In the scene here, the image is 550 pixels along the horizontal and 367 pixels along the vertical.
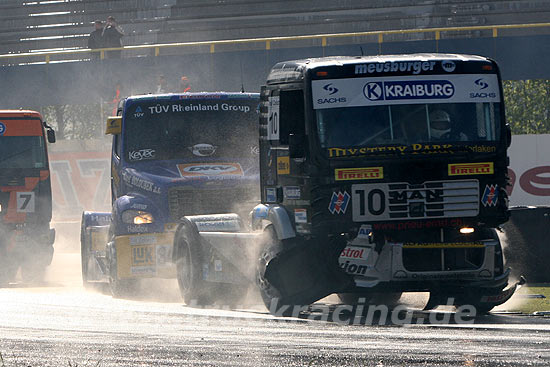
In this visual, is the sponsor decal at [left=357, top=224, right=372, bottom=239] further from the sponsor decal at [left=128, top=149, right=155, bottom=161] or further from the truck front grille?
the sponsor decal at [left=128, top=149, right=155, bottom=161]

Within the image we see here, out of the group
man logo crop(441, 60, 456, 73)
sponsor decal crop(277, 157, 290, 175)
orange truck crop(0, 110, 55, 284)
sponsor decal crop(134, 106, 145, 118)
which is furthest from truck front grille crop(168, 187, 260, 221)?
orange truck crop(0, 110, 55, 284)

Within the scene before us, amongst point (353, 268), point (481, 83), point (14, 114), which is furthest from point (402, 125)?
point (14, 114)

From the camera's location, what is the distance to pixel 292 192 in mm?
10133

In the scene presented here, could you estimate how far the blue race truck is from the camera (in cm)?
1248

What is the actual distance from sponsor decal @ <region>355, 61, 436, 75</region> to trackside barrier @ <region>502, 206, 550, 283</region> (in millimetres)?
3388

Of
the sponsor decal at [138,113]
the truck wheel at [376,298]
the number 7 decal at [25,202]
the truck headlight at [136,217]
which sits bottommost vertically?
the number 7 decal at [25,202]

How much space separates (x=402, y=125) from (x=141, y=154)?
13.9 ft

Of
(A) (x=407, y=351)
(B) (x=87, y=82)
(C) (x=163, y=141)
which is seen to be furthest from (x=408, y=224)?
(B) (x=87, y=82)

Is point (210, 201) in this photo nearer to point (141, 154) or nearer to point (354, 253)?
point (141, 154)

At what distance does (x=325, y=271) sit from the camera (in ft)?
32.3

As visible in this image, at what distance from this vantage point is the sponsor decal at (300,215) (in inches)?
391

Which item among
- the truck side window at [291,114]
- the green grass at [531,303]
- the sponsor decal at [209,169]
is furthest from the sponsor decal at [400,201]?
the sponsor decal at [209,169]

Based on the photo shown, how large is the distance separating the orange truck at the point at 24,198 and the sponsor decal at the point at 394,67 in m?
9.59

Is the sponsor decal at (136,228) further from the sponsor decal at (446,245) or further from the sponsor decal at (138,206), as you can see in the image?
the sponsor decal at (446,245)
